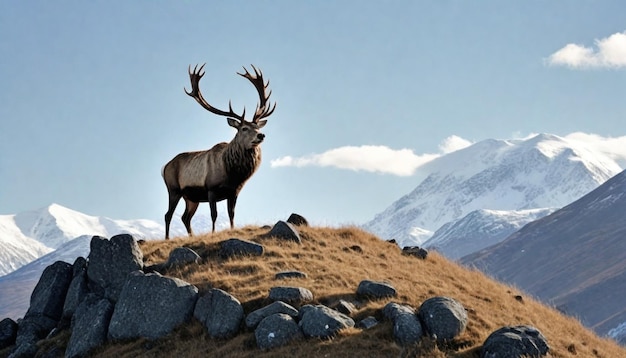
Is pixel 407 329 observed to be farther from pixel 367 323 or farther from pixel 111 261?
pixel 111 261

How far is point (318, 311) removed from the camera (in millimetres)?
20078

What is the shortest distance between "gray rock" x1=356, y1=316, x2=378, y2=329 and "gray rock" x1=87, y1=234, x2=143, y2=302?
8172 millimetres

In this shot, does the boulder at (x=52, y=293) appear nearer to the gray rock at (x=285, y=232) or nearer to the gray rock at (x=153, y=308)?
the gray rock at (x=153, y=308)

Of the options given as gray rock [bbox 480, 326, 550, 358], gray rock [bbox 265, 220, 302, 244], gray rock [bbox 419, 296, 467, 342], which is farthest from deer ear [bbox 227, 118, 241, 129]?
gray rock [bbox 480, 326, 550, 358]

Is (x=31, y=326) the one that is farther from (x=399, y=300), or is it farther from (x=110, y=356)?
(x=399, y=300)

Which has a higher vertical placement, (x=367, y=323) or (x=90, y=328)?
(x=90, y=328)

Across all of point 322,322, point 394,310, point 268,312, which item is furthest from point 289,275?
point 394,310

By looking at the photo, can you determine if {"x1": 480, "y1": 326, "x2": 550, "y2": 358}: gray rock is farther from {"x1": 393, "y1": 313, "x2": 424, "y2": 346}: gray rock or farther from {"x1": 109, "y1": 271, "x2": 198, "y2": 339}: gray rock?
{"x1": 109, "y1": 271, "x2": 198, "y2": 339}: gray rock

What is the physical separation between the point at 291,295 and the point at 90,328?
6117 mm

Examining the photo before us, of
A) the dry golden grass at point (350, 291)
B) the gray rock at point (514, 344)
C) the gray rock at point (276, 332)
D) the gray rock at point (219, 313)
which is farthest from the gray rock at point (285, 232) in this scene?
the gray rock at point (514, 344)

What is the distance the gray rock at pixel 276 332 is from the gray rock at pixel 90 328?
5320 mm

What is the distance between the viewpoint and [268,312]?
813 inches

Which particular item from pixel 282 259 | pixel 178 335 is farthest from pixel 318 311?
pixel 282 259

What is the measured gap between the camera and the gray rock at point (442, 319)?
1955cm
